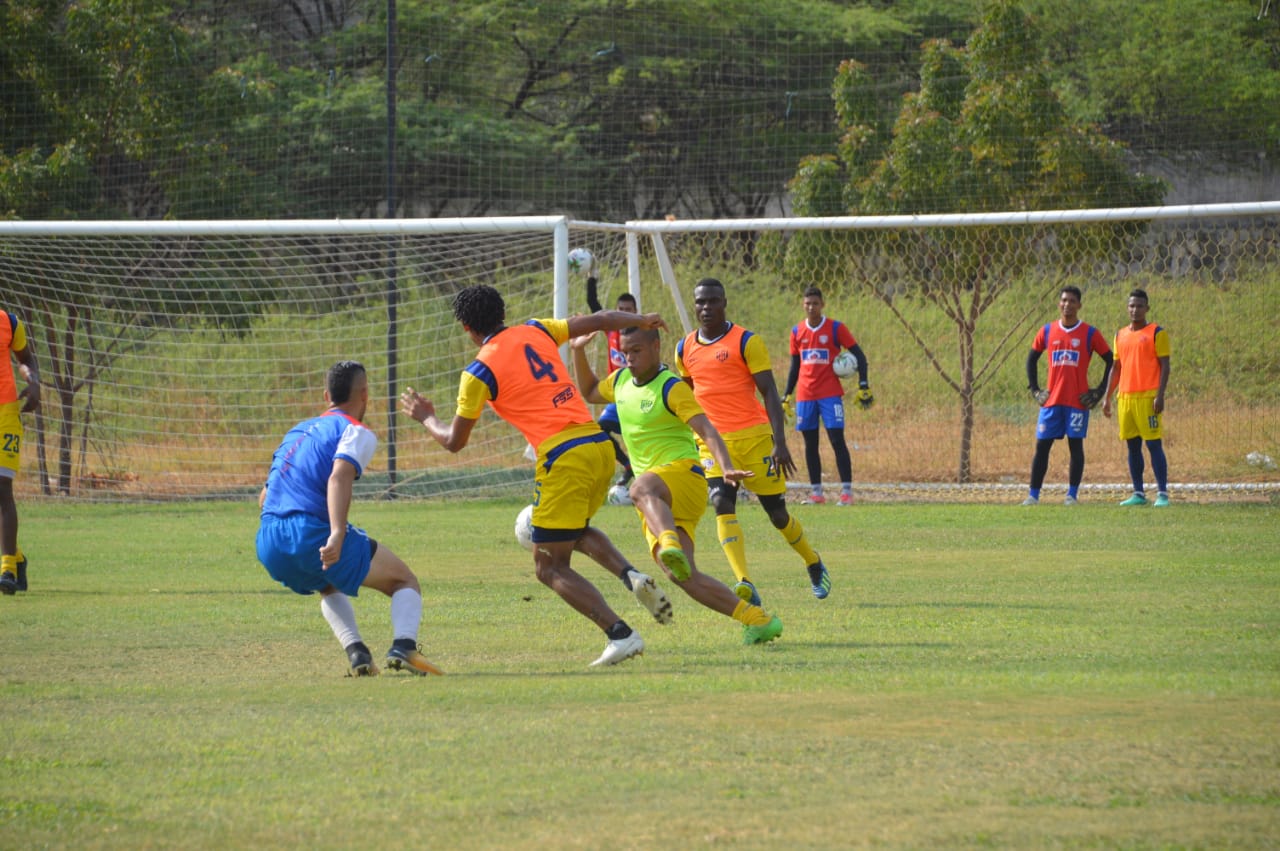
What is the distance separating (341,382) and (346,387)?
35 mm

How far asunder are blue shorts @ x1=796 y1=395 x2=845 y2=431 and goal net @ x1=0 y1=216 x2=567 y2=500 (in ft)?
12.0

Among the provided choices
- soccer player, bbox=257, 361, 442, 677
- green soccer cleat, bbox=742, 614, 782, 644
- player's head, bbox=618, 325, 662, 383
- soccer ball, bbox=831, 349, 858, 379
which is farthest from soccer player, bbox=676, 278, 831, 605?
soccer ball, bbox=831, 349, 858, 379

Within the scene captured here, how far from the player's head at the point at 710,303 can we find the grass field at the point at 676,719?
1.86m

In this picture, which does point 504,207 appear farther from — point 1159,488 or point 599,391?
point 599,391

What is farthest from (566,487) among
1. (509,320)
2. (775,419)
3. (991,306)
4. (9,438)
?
(509,320)

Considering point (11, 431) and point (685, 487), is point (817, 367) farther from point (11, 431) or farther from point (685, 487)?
point (11, 431)

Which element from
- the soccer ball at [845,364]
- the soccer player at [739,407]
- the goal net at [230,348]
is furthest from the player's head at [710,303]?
the goal net at [230,348]

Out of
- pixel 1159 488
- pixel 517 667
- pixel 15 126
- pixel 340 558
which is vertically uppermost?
pixel 15 126

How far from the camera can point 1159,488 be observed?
15523 mm

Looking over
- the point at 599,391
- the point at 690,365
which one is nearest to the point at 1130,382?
the point at 690,365

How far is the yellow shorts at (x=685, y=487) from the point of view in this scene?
8.23 m

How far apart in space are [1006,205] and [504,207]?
13619mm

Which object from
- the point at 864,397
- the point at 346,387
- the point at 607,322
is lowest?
the point at 864,397

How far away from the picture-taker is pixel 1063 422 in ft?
51.3
